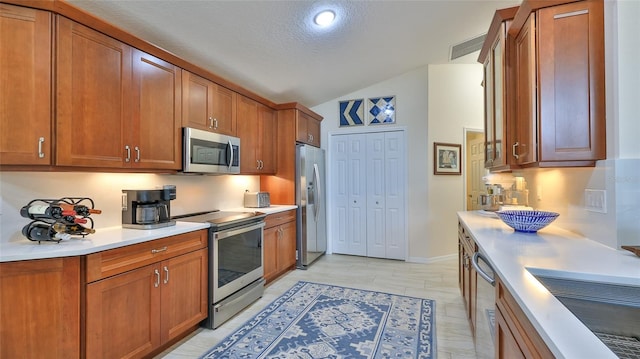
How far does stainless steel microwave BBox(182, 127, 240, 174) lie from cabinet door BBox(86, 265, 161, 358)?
936 millimetres

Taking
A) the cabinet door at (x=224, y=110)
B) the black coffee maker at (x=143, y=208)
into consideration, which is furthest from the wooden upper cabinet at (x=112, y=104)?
the cabinet door at (x=224, y=110)

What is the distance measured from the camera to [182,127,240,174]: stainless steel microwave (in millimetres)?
2443

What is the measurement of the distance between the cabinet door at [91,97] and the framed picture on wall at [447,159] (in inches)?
150

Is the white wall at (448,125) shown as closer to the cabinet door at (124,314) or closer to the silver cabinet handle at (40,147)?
the cabinet door at (124,314)

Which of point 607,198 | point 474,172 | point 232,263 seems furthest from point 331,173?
point 607,198

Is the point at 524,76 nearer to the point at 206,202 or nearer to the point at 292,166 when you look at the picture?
the point at 292,166

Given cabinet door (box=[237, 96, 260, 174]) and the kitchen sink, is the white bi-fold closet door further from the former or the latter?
the kitchen sink

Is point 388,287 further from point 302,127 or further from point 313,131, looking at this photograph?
point 313,131

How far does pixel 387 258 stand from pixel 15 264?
404 centimetres

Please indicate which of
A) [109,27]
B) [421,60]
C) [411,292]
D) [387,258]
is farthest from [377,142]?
[109,27]

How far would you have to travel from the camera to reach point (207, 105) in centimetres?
272

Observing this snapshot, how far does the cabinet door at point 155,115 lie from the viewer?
2076mm

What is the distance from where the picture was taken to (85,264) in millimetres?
1544

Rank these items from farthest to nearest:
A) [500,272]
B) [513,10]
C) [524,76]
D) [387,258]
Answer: [387,258]
[513,10]
[524,76]
[500,272]
